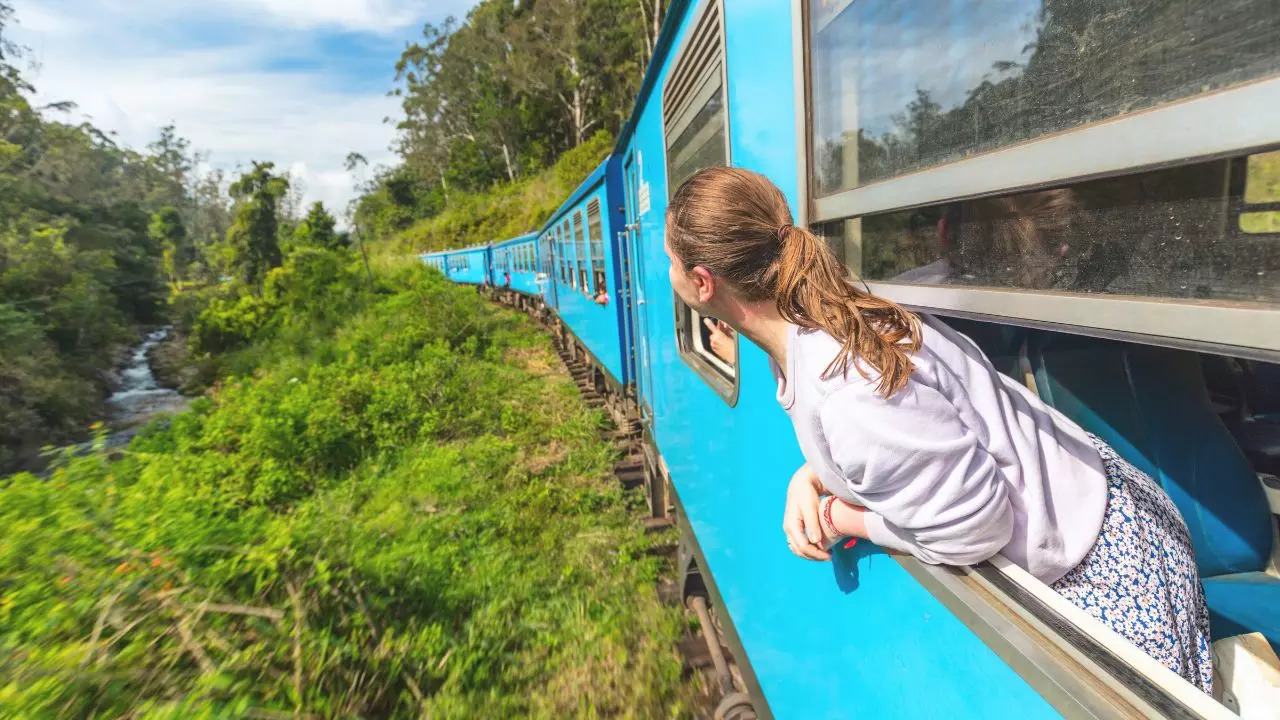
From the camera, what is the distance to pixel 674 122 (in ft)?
8.97

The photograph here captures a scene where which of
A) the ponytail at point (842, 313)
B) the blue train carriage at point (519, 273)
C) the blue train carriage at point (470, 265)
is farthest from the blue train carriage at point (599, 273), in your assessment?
the blue train carriage at point (470, 265)

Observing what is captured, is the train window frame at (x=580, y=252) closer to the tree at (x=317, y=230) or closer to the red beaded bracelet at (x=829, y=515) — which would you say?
the red beaded bracelet at (x=829, y=515)

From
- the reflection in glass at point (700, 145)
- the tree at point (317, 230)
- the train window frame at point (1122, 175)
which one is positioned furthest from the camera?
the tree at point (317, 230)

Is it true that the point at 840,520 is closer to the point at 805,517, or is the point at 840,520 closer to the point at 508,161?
the point at 805,517

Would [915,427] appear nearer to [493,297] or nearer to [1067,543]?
[1067,543]

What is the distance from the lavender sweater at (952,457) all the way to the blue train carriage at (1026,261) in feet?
0.27

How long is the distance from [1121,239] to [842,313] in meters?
0.41

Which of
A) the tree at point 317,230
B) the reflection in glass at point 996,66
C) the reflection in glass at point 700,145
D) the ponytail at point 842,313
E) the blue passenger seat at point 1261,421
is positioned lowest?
the blue passenger seat at point 1261,421

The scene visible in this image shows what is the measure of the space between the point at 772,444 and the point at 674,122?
1.64 metres

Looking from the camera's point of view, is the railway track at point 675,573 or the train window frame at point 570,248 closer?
the railway track at point 675,573

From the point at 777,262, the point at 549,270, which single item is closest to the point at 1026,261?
the point at 777,262

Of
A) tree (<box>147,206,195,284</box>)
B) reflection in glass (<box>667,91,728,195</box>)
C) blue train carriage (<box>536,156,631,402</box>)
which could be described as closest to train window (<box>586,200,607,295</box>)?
blue train carriage (<box>536,156,631,402</box>)

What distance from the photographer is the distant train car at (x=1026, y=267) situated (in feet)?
1.89

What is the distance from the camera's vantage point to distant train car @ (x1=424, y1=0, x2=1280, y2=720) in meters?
0.58
